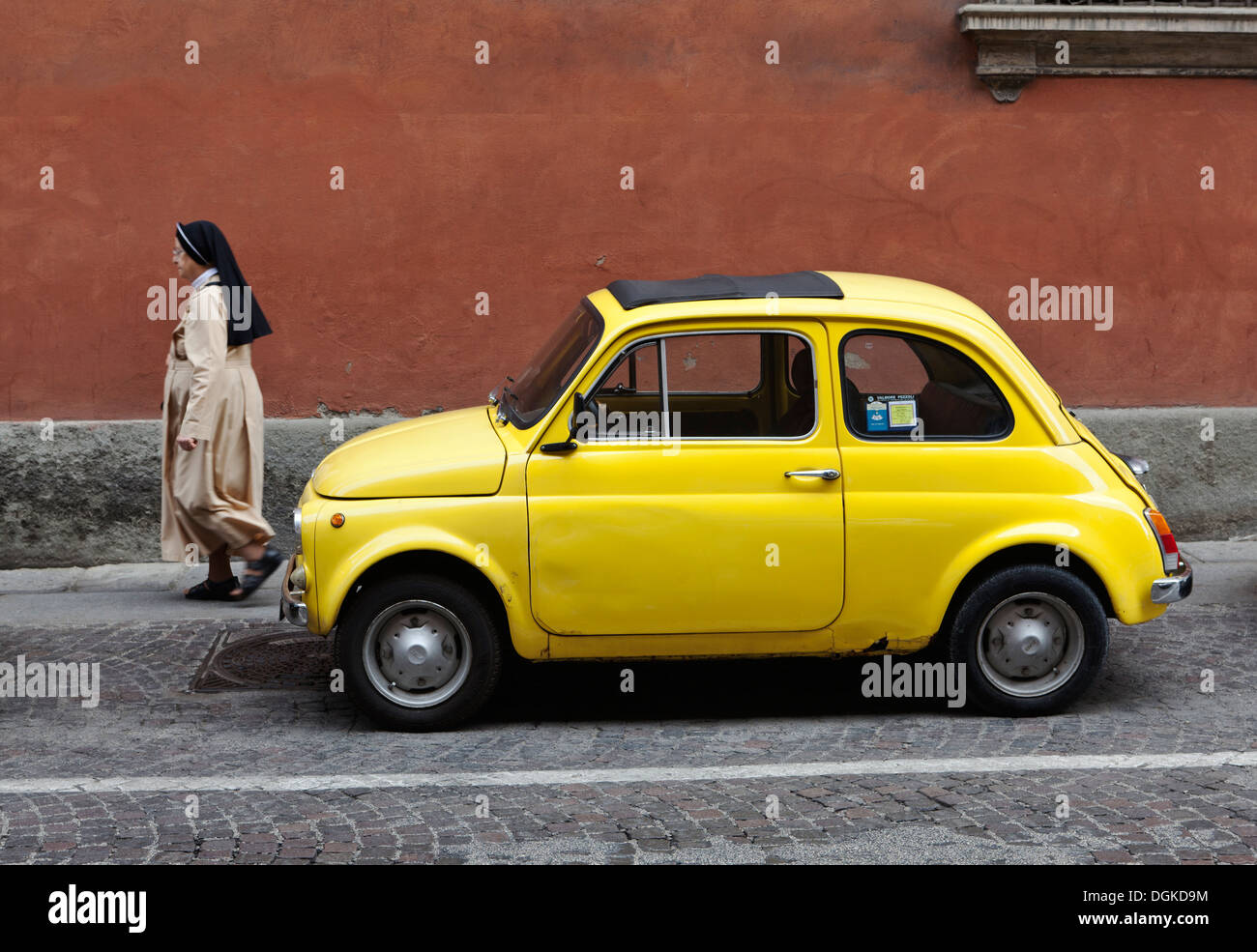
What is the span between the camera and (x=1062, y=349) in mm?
10016

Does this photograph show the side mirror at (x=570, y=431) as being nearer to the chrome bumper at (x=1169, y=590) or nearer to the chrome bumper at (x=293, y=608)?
the chrome bumper at (x=293, y=608)

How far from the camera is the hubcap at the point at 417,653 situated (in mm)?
6008

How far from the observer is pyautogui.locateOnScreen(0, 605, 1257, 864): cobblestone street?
4.92 meters

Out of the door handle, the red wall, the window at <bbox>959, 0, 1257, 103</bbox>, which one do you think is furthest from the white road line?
the window at <bbox>959, 0, 1257, 103</bbox>

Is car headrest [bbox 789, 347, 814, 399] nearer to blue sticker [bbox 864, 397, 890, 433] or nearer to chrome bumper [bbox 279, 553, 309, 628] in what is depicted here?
blue sticker [bbox 864, 397, 890, 433]

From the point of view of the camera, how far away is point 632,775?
5590 mm

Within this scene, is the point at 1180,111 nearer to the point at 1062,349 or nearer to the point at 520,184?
the point at 1062,349

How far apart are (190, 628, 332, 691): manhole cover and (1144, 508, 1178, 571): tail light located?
3709 millimetres

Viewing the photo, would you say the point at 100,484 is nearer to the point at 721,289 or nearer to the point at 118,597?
the point at 118,597

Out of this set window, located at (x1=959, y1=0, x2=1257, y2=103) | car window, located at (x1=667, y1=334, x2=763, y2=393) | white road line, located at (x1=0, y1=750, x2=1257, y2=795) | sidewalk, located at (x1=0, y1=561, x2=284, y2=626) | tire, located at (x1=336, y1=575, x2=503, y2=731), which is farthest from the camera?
window, located at (x1=959, y1=0, x2=1257, y2=103)

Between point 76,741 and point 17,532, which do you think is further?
point 17,532

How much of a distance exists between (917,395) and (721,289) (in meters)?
0.96

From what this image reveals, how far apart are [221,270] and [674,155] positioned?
3130 mm

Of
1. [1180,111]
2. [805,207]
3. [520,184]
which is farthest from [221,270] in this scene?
[1180,111]
